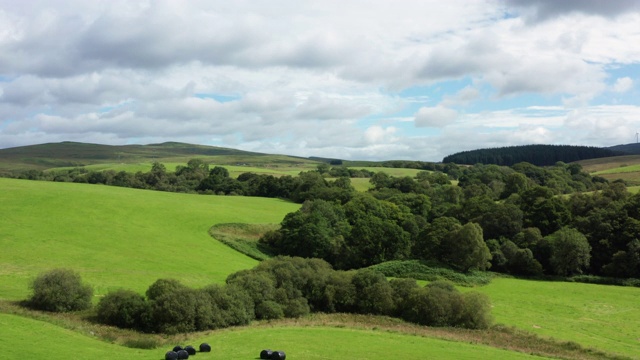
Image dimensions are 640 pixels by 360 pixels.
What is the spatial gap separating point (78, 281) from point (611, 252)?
2842 inches

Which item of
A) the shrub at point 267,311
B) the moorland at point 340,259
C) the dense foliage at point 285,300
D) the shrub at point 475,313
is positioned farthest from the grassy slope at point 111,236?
the shrub at point 475,313

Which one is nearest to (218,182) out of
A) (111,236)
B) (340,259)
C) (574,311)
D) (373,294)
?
(340,259)

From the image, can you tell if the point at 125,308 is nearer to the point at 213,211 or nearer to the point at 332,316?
the point at 332,316

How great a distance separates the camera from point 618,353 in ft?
137

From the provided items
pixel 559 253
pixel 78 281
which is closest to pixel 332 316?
pixel 78 281

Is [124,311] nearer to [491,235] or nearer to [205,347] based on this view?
[205,347]

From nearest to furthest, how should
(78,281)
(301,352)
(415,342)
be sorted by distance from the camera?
(301,352) < (415,342) < (78,281)

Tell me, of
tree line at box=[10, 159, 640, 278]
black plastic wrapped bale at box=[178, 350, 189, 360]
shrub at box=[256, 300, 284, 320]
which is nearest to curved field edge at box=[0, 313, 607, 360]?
black plastic wrapped bale at box=[178, 350, 189, 360]

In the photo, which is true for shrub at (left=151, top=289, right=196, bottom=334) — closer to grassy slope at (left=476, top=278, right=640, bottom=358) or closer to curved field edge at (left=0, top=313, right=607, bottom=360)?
curved field edge at (left=0, top=313, right=607, bottom=360)

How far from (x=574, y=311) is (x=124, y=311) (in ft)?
150

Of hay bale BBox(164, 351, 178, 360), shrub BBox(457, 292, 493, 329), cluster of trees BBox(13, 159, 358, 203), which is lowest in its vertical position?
shrub BBox(457, 292, 493, 329)

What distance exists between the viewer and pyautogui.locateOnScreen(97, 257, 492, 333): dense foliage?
139 feet

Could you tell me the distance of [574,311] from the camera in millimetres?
57719

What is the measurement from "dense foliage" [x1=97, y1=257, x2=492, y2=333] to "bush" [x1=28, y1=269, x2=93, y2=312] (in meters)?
2.45
